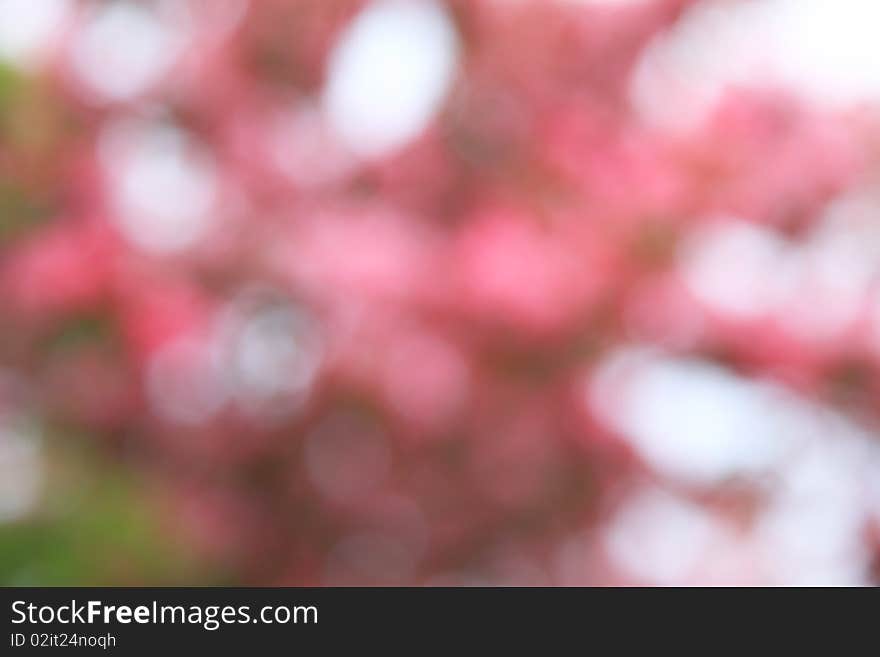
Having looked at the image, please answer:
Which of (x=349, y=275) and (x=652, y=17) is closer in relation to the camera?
(x=349, y=275)

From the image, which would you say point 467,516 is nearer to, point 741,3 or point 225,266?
point 225,266

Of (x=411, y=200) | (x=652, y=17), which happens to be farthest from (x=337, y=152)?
(x=652, y=17)

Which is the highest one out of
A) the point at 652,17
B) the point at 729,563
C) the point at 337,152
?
the point at 652,17

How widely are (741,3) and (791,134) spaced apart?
6.4 inches

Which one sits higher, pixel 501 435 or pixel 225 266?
pixel 225 266

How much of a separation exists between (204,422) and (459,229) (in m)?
0.34

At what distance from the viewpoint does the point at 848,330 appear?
1.39m

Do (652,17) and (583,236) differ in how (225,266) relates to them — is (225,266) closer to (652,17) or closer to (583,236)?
(583,236)
